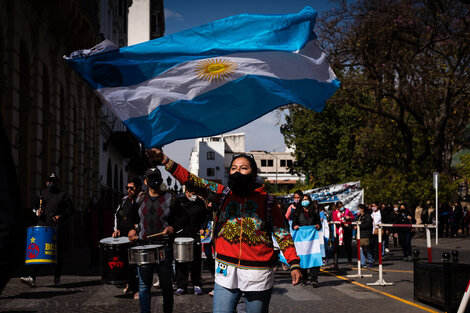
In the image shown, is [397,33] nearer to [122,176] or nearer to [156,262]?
[156,262]

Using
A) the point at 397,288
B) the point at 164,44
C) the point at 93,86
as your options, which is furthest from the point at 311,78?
the point at 397,288

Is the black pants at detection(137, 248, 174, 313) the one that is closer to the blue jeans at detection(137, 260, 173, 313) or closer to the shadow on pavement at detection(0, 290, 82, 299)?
the blue jeans at detection(137, 260, 173, 313)

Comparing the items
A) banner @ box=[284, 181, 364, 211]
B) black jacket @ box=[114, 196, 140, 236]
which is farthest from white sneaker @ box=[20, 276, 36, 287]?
banner @ box=[284, 181, 364, 211]

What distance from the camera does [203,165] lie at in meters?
119

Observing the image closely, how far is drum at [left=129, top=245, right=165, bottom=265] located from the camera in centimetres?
696

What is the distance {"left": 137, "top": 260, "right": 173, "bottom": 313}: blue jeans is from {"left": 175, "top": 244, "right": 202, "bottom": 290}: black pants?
120 inches

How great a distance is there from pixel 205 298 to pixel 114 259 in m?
1.82

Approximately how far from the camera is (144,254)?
6961mm

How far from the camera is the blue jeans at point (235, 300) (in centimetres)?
461

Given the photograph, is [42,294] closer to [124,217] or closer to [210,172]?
[124,217]

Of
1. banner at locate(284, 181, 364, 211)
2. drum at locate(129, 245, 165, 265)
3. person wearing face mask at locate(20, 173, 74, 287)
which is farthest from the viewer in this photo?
banner at locate(284, 181, 364, 211)

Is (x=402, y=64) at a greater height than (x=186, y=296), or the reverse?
(x=402, y=64)

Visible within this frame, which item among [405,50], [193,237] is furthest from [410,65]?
[193,237]

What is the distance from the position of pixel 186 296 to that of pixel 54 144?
13.5 metres
